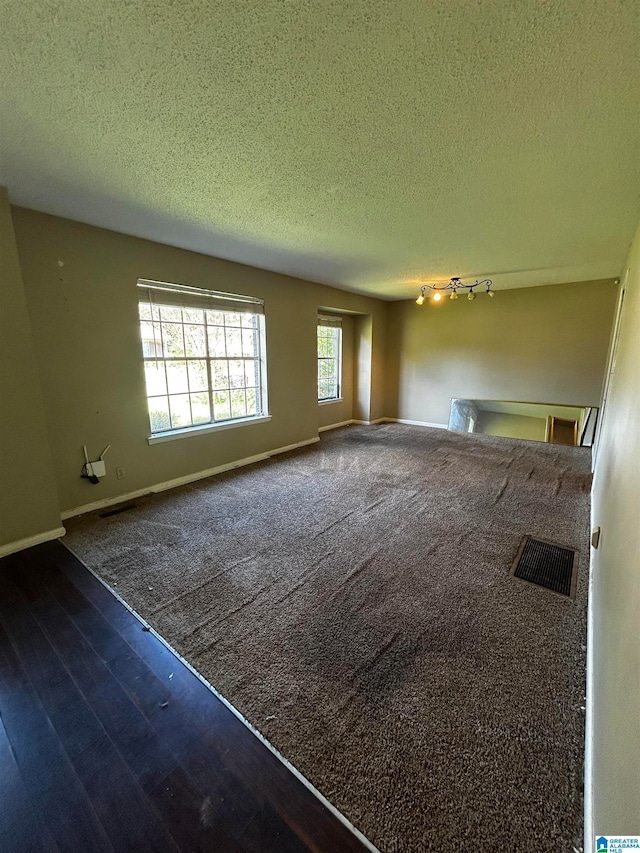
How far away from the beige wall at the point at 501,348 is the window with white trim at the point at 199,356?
3.33 metres

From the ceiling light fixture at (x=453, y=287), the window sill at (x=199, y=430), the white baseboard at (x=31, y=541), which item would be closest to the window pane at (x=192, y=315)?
the window sill at (x=199, y=430)

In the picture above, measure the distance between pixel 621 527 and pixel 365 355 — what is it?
17.9 ft

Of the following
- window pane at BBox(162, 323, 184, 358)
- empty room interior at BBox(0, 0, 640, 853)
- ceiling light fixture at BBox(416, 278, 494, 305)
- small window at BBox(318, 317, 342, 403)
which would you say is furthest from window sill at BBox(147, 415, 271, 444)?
ceiling light fixture at BBox(416, 278, 494, 305)

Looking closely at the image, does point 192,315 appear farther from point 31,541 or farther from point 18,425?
point 31,541

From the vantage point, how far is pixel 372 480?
3.66 meters

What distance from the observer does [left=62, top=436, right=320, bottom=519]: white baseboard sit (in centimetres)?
289

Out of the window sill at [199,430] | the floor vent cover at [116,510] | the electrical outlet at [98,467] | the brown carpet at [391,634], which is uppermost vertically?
the window sill at [199,430]

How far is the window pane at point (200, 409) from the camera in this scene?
146 inches

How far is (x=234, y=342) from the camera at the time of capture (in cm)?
402

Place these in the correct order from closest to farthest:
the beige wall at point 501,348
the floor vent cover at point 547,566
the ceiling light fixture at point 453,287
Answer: the floor vent cover at point 547,566
the ceiling light fixture at point 453,287
the beige wall at point 501,348

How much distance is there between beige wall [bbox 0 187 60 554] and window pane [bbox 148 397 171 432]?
1.00 m

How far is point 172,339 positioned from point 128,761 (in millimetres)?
3188

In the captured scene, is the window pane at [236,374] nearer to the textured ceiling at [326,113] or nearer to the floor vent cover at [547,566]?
the textured ceiling at [326,113]

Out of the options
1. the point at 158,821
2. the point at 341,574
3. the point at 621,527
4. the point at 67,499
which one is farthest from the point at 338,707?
the point at 67,499
